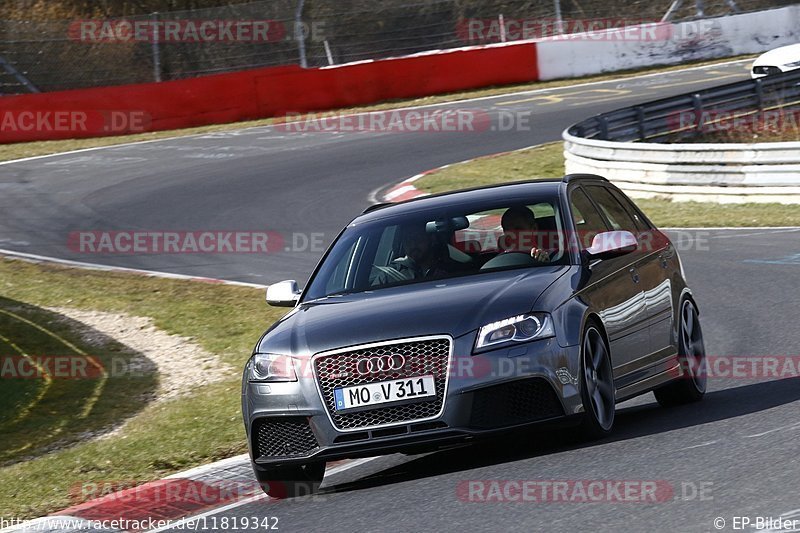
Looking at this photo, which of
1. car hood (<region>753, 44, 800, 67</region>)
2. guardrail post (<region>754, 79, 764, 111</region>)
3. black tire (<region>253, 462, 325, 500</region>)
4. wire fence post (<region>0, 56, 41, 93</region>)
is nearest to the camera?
black tire (<region>253, 462, 325, 500</region>)

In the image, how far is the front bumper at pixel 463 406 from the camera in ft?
22.4

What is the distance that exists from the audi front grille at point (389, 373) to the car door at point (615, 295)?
1.13 meters

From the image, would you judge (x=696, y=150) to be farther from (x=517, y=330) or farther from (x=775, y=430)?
(x=517, y=330)

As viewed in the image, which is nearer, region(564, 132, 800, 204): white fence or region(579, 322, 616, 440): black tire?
region(579, 322, 616, 440): black tire

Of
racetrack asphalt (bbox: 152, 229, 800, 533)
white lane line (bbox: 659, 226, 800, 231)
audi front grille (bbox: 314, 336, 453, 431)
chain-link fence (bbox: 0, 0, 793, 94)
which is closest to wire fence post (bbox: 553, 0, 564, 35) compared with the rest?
chain-link fence (bbox: 0, 0, 793, 94)

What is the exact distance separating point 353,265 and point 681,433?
2.18 m

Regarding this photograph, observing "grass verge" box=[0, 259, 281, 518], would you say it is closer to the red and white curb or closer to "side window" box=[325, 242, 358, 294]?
the red and white curb

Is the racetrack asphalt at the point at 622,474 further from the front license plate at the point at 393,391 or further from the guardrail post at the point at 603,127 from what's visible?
the guardrail post at the point at 603,127

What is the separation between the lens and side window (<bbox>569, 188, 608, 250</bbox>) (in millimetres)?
8266

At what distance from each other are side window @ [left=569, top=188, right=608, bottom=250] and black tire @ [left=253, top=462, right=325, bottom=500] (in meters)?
2.03

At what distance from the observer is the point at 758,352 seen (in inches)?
407

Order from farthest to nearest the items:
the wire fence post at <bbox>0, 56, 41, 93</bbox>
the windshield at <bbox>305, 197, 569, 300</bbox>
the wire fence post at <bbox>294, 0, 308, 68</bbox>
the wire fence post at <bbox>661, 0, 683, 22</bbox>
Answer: the wire fence post at <bbox>661, 0, 683, 22</bbox>, the wire fence post at <bbox>294, 0, 308, 68</bbox>, the wire fence post at <bbox>0, 56, 41, 93</bbox>, the windshield at <bbox>305, 197, 569, 300</bbox>

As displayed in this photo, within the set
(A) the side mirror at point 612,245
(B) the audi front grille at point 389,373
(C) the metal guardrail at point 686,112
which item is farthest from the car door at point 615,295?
(C) the metal guardrail at point 686,112

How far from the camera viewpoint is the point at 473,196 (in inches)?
336
